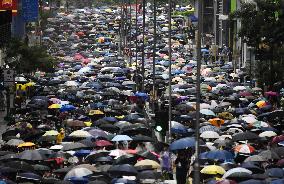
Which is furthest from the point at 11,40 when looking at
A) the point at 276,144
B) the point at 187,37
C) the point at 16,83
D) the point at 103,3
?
the point at 103,3

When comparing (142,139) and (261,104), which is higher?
(142,139)

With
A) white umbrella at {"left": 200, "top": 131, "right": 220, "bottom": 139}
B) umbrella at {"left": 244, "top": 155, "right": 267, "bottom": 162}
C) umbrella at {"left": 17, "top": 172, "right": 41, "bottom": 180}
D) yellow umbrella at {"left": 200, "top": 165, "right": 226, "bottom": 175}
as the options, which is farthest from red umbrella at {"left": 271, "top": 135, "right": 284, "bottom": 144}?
umbrella at {"left": 17, "top": 172, "right": 41, "bottom": 180}

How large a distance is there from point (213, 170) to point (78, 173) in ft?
12.9

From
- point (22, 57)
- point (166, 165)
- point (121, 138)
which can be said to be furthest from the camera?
point (22, 57)

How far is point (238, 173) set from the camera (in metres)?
27.0

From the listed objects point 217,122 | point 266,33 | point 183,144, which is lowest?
point 217,122

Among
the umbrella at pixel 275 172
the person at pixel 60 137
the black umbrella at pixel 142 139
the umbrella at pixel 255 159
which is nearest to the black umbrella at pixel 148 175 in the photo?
the umbrella at pixel 275 172

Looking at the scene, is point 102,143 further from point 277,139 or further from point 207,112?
point 207,112

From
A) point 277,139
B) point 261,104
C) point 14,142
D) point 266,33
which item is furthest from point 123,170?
point 266,33

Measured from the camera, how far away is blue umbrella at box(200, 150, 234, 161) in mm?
30750

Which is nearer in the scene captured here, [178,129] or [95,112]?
[178,129]

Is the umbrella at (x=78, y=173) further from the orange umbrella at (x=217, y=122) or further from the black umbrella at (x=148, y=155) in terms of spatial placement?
the orange umbrella at (x=217, y=122)

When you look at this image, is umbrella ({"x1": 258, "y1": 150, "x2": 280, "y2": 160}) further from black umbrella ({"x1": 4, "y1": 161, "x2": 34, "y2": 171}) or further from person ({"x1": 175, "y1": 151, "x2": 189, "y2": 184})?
black umbrella ({"x1": 4, "y1": 161, "x2": 34, "y2": 171})

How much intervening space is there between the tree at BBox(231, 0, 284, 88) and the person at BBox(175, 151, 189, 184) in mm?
19965
